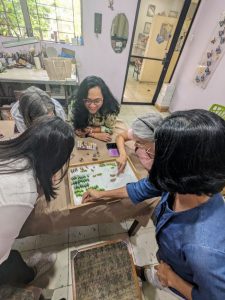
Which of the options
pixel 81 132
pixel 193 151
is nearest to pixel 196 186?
pixel 193 151

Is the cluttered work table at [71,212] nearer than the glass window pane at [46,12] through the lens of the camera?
Yes

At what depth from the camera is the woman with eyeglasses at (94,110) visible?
1451 mm

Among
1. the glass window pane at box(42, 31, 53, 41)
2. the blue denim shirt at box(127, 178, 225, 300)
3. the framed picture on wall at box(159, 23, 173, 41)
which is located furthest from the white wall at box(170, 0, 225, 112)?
the blue denim shirt at box(127, 178, 225, 300)

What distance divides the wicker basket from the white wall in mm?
2303

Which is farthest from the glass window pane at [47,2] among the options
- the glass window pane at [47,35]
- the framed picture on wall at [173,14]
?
the framed picture on wall at [173,14]

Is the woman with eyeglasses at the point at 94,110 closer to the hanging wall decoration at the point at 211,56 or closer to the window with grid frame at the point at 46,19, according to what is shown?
the window with grid frame at the point at 46,19

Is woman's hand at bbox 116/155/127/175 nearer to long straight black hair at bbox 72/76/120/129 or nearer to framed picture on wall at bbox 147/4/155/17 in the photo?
long straight black hair at bbox 72/76/120/129

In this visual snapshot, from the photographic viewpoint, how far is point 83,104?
1.54 m

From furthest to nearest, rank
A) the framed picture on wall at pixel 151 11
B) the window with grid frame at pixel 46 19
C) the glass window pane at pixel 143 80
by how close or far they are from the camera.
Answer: the glass window pane at pixel 143 80 < the framed picture on wall at pixel 151 11 < the window with grid frame at pixel 46 19

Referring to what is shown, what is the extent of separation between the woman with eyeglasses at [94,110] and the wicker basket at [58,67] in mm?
812

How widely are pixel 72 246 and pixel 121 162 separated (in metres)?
0.84

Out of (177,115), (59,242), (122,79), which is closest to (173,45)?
(122,79)

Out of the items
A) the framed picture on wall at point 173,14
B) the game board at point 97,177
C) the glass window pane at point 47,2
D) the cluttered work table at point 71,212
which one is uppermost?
the framed picture on wall at point 173,14

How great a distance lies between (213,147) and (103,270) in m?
1.10
